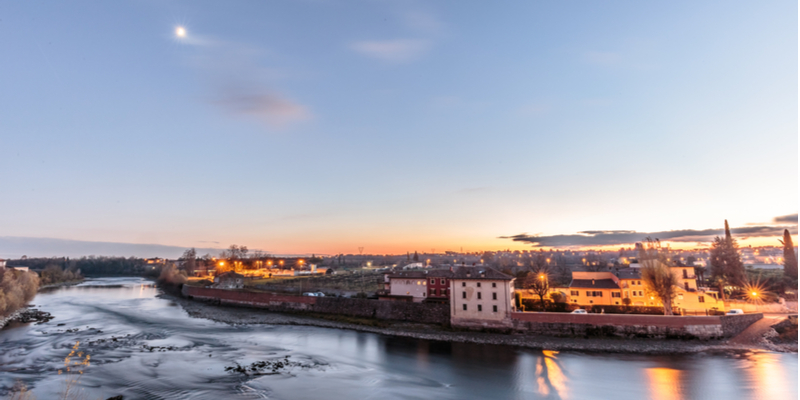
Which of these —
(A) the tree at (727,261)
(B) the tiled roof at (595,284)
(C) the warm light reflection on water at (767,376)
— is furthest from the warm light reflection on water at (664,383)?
(A) the tree at (727,261)

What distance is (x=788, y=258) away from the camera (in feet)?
191

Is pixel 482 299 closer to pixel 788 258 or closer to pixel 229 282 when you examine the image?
pixel 229 282

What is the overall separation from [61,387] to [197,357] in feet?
26.7

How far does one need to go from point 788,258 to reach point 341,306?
71858 mm

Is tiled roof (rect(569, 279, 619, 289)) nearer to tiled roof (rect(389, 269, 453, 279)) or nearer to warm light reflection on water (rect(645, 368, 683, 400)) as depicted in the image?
tiled roof (rect(389, 269, 453, 279))

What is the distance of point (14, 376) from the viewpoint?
22469 mm

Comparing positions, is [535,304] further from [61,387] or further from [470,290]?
[61,387]

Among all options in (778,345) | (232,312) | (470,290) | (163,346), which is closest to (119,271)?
(232,312)

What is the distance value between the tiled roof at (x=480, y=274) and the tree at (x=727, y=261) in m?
43.2

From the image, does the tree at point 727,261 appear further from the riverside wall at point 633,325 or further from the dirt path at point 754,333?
the riverside wall at point 633,325

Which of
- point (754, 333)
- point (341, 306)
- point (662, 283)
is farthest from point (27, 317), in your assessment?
point (754, 333)

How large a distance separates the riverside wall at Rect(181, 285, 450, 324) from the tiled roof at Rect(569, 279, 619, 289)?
636 inches

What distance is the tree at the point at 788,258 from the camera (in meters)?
54.2

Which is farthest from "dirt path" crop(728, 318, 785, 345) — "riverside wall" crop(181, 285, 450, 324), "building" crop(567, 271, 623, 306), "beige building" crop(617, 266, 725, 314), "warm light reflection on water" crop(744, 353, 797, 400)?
"riverside wall" crop(181, 285, 450, 324)
